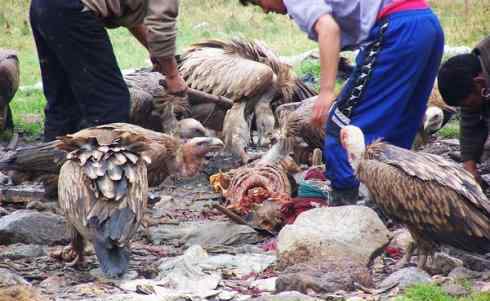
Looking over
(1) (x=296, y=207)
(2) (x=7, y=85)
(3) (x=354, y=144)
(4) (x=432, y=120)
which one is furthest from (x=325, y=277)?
(2) (x=7, y=85)

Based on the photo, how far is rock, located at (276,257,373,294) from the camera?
5074mm

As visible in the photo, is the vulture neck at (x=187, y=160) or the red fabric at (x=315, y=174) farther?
the red fabric at (x=315, y=174)

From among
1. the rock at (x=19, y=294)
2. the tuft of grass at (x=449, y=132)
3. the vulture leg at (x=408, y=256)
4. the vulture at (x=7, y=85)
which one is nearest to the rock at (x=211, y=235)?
the vulture leg at (x=408, y=256)

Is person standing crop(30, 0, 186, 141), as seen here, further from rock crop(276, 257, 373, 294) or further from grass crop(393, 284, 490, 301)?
grass crop(393, 284, 490, 301)

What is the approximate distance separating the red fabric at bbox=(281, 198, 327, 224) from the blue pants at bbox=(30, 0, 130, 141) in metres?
1.20

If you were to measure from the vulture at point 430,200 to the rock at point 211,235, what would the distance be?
1095 mm

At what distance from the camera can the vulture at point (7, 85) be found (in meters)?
10.2

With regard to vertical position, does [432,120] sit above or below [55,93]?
below

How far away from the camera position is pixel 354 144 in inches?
237

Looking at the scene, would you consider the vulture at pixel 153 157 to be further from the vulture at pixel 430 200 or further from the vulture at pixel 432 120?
the vulture at pixel 432 120

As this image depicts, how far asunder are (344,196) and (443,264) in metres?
1.11

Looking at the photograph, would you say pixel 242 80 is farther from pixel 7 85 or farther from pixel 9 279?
pixel 9 279

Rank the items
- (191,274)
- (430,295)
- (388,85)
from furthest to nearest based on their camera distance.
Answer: (388,85) < (191,274) < (430,295)

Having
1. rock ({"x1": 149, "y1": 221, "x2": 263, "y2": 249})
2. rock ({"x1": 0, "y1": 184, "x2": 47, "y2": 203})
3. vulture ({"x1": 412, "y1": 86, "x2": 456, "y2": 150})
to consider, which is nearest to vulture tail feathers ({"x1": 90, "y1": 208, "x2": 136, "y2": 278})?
rock ({"x1": 149, "y1": 221, "x2": 263, "y2": 249})
